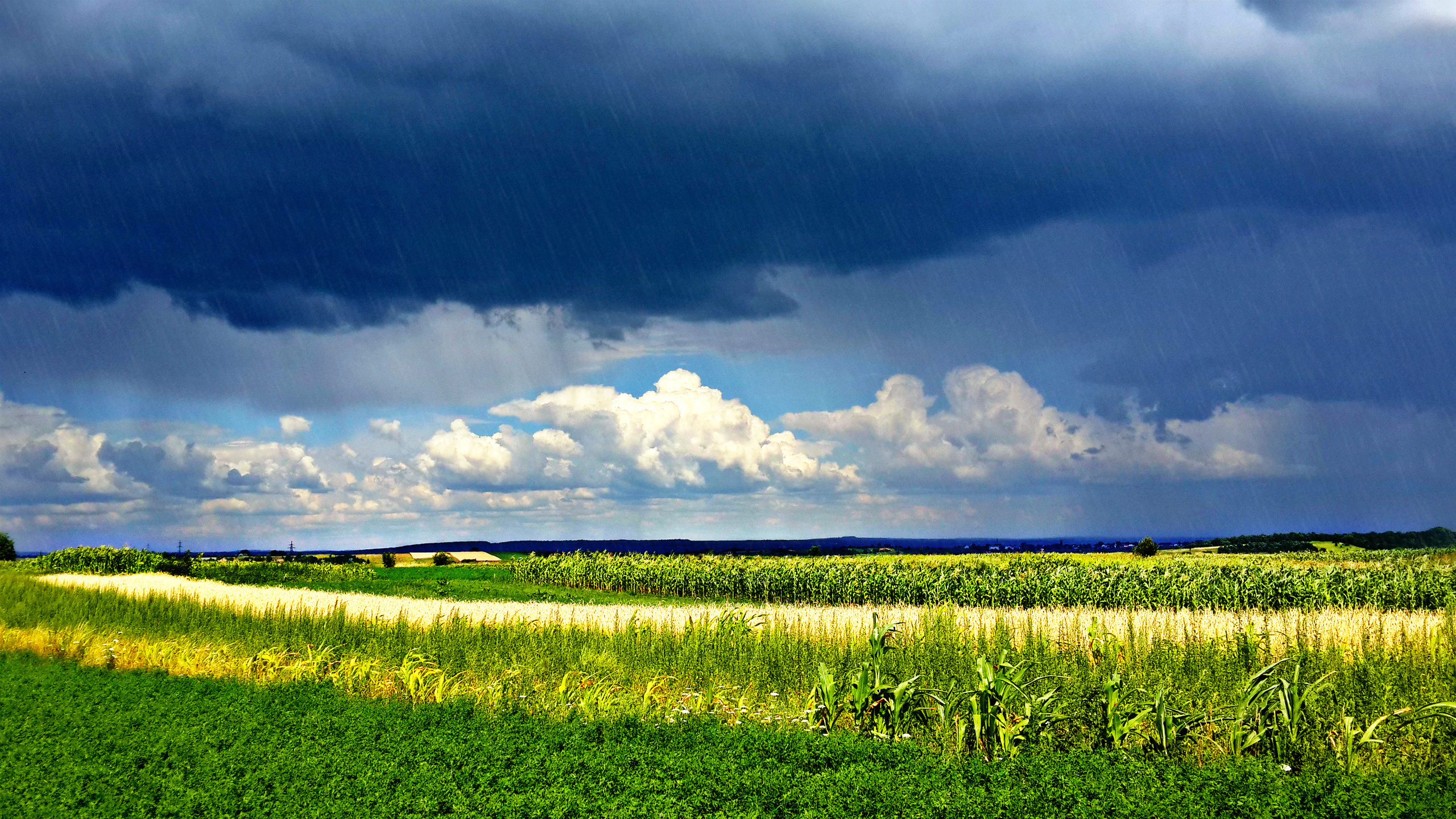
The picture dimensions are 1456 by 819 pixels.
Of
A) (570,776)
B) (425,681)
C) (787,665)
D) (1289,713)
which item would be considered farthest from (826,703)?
(425,681)

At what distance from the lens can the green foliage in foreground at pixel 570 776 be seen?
6977 mm

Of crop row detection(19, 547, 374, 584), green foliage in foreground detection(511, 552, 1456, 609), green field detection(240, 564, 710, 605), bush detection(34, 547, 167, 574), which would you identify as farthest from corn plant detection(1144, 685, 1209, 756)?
bush detection(34, 547, 167, 574)

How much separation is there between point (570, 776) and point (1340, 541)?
328ft

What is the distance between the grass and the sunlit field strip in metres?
0.19

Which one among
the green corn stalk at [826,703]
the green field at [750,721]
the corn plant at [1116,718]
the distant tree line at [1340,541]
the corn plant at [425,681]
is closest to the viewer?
the green field at [750,721]

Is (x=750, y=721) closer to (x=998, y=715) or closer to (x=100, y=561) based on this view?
(x=998, y=715)

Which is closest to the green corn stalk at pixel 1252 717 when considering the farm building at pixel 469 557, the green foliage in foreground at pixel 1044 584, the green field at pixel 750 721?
the green field at pixel 750 721

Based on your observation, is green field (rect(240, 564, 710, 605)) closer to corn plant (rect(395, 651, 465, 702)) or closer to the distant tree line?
corn plant (rect(395, 651, 465, 702))

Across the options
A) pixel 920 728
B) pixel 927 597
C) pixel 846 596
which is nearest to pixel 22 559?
pixel 846 596

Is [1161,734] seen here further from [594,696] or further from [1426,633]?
[1426,633]

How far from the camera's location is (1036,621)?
54.2 feet

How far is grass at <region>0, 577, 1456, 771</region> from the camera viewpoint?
909 centimetres

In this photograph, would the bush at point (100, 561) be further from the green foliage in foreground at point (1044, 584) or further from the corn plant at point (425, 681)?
the corn plant at point (425, 681)

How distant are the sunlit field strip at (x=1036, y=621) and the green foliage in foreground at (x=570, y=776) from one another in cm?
480
